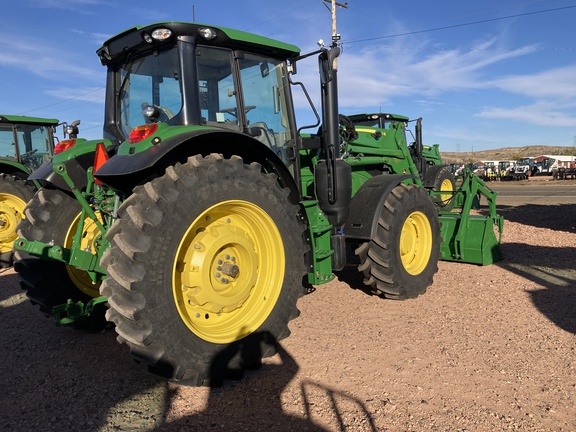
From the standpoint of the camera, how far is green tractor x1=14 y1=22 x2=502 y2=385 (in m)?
2.80

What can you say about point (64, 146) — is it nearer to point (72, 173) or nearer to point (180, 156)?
point (72, 173)

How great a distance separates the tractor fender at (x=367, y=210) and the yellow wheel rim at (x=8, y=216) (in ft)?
21.1

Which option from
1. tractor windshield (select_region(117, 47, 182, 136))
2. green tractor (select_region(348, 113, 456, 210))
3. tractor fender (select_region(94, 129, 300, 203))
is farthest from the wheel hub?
green tractor (select_region(348, 113, 456, 210))

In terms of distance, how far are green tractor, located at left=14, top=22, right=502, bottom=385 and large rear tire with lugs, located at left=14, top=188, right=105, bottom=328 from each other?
11 millimetres

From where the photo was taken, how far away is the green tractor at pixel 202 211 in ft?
9.20

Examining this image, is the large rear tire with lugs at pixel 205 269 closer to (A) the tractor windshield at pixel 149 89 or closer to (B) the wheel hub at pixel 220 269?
(B) the wheel hub at pixel 220 269

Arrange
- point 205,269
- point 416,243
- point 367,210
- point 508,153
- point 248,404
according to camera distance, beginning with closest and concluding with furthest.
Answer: point 248,404, point 205,269, point 367,210, point 416,243, point 508,153

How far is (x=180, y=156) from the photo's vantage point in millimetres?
3232

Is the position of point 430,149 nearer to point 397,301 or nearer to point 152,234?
point 397,301

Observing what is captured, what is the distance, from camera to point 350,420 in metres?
2.66

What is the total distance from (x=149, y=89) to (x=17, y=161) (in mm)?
6996

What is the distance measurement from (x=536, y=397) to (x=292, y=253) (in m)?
1.93

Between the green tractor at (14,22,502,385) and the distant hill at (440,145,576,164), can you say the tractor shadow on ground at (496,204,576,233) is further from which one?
the distant hill at (440,145,576,164)

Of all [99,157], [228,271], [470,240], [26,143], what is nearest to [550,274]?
[470,240]
